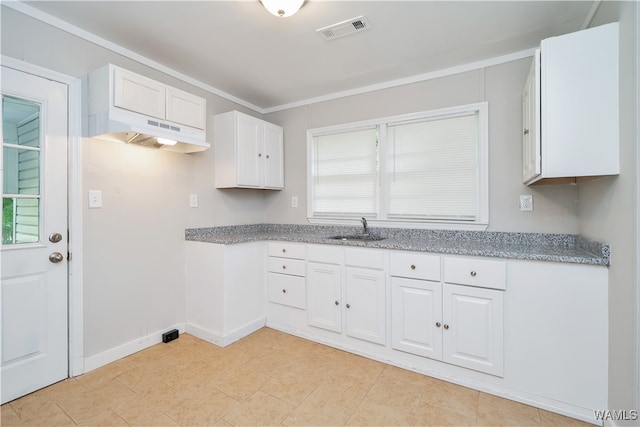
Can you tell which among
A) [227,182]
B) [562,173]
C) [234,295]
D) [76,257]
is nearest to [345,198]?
[227,182]

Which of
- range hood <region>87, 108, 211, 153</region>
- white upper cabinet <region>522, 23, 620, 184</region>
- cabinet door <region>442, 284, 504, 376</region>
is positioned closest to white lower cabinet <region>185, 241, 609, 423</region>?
cabinet door <region>442, 284, 504, 376</region>

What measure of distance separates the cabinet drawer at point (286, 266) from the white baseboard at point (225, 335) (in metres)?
0.54

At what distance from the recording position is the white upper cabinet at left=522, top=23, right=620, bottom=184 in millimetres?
1561

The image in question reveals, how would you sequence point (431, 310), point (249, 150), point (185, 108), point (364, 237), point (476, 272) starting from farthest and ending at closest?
point (249, 150)
point (364, 237)
point (185, 108)
point (431, 310)
point (476, 272)

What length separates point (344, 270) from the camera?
2.54 meters

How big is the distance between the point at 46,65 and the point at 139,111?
1.90ft

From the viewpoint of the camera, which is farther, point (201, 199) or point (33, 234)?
point (201, 199)

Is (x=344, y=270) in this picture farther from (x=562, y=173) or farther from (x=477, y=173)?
(x=562, y=173)

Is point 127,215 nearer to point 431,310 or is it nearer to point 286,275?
point 286,275

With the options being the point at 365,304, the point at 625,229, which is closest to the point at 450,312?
the point at 365,304

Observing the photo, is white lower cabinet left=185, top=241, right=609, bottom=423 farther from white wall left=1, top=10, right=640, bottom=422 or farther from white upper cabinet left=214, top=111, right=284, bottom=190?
white upper cabinet left=214, top=111, right=284, bottom=190

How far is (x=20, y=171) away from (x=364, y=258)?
7.92 feet

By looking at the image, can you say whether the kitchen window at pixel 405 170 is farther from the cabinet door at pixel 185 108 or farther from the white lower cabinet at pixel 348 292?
the cabinet door at pixel 185 108

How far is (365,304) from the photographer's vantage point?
243cm
